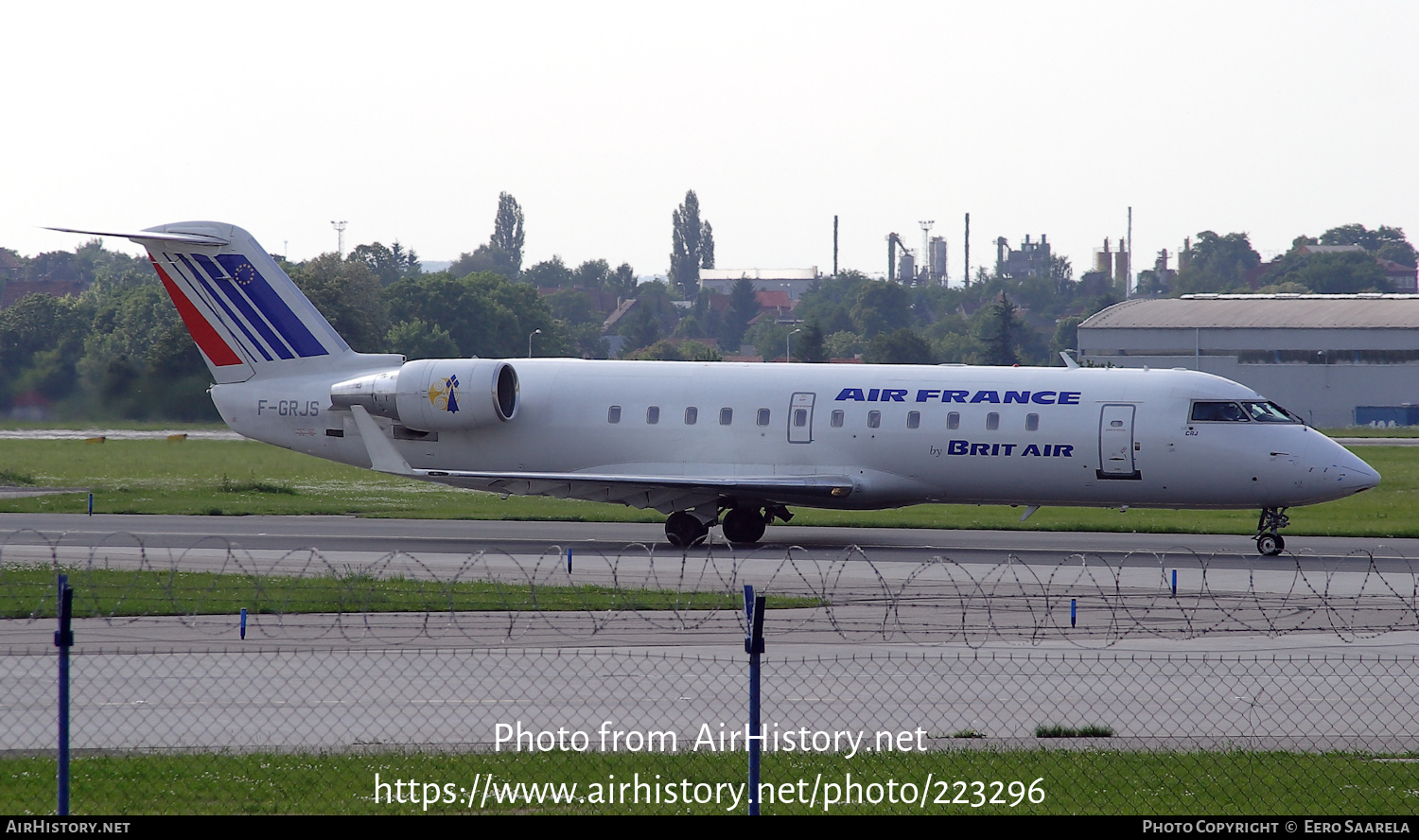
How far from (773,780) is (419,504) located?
89.5 feet

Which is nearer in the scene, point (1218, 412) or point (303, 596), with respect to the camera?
point (303, 596)

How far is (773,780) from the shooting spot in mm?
10375

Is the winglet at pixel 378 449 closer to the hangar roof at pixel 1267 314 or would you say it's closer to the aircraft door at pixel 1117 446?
the aircraft door at pixel 1117 446

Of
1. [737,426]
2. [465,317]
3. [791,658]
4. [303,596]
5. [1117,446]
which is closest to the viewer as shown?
[791,658]

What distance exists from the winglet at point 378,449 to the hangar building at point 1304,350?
70.2m

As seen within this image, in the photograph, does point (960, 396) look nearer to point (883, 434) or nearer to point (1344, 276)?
point (883, 434)

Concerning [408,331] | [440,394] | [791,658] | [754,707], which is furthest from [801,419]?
[408,331]

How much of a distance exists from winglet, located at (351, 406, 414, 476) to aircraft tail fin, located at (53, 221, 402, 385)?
258 cm

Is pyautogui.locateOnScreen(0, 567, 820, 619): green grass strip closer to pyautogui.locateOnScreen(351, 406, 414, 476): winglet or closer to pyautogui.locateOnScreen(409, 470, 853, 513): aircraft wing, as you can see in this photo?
pyautogui.locateOnScreen(409, 470, 853, 513): aircraft wing

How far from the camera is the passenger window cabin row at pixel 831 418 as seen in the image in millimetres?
26781

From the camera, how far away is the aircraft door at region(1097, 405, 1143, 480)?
26188 millimetres

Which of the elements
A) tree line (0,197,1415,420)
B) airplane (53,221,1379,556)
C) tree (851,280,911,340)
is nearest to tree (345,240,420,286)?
tree line (0,197,1415,420)

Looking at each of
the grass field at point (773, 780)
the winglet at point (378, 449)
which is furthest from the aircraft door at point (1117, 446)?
the grass field at point (773, 780)
